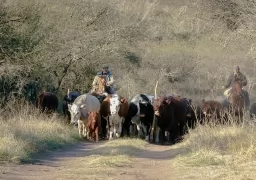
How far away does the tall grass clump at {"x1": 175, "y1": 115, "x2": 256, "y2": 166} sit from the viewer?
12750 millimetres

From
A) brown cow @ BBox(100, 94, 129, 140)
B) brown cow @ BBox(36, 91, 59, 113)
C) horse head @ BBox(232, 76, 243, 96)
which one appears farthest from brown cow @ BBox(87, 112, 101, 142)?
horse head @ BBox(232, 76, 243, 96)

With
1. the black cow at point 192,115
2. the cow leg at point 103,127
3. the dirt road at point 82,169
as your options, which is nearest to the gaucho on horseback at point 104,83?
the cow leg at point 103,127

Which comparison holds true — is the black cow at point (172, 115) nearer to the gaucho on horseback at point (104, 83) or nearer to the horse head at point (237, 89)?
the horse head at point (237, 89)

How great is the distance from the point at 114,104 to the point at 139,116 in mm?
938

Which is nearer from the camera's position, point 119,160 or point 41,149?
point 119,160

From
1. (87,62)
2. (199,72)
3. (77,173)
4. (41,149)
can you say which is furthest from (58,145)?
(199,72)

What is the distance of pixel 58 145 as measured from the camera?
60.4 feet

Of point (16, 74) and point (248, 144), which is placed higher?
point (16, 74)

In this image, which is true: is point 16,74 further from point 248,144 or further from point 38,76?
point 248,144

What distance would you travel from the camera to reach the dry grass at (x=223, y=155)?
37.6 feet

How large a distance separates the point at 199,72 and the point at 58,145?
989 inches

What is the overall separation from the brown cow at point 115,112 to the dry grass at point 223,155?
227 inches

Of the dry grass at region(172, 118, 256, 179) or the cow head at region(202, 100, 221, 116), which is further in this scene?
the cow head at region(202, 100, 221, 116)

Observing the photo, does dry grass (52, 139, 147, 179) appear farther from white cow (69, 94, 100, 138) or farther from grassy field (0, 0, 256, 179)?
white cow (69, 94, 100, 138)
